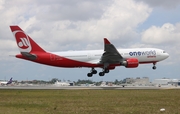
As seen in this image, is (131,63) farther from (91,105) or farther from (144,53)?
(91,105)

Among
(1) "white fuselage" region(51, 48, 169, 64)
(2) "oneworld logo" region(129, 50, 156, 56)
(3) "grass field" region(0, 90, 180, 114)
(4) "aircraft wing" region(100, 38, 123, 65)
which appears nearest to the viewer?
(3) "grass field" region(0, 90, 180, 114)

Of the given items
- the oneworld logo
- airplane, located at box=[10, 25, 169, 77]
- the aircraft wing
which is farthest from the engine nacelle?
the oneworld logo

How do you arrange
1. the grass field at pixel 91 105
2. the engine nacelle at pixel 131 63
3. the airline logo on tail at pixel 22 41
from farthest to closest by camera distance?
the engine nacelle at pixel 131 63 < the airline logo on tail at pixel 22 41 < the grass field at pixel 91 105

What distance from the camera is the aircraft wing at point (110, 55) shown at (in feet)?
223

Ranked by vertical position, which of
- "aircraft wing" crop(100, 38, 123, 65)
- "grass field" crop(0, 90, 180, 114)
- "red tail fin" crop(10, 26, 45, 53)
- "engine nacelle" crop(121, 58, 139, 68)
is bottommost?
"grass field" crop(0, 90, 180, 114)

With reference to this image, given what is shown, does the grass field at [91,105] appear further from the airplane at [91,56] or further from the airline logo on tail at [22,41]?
the airline logo on tail at [22,41]

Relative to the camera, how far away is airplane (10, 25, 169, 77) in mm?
68875

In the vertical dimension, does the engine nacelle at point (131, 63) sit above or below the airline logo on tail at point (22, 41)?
below

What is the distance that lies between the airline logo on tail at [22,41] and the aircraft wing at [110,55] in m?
15.2

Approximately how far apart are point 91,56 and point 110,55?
5.35m

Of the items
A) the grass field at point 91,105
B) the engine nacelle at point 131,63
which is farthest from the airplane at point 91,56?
the grass field at point 91,105

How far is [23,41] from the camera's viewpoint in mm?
68938

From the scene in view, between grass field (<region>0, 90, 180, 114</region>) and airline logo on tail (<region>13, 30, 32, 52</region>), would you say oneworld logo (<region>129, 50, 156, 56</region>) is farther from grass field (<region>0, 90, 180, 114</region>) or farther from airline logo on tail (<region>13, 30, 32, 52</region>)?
grass field (<region>0, 90, 180, 114</region>)

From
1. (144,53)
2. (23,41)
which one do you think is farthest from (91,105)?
(144,53)
